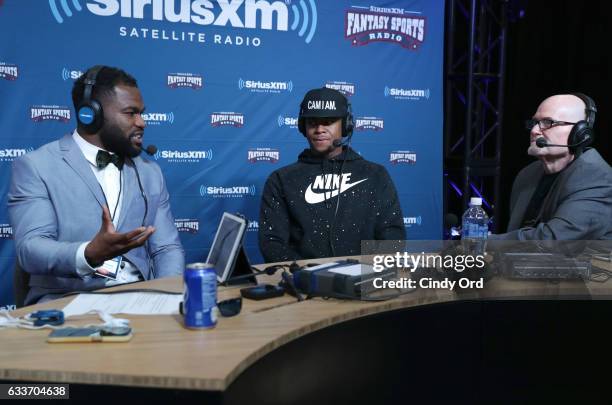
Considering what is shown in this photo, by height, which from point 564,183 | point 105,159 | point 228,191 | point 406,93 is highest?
point 406,93

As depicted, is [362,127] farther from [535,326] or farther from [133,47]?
[535,326]

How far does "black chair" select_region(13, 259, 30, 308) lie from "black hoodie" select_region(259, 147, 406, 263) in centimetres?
107

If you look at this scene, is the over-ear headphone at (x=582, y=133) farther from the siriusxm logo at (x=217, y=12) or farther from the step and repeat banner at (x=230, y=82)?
the siriusxm logo at (x=217, y=12)

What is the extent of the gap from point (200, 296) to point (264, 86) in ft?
10.1

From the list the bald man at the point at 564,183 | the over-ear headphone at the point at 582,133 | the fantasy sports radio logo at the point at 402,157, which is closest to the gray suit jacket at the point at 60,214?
the bald man at the point at 564,183

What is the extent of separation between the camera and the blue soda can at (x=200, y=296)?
134 cm

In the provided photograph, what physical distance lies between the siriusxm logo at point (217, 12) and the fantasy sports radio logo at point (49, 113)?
0.58m

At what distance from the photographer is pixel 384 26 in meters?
4.50

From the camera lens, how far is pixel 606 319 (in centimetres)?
194

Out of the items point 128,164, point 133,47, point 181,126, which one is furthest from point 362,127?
point 128,164

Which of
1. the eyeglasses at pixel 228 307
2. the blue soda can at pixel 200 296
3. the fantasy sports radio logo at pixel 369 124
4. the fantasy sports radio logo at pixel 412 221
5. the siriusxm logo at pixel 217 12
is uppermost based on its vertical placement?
the siriusxm logo at pixel 217 12

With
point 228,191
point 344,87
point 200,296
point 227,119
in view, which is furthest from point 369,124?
point 200,296

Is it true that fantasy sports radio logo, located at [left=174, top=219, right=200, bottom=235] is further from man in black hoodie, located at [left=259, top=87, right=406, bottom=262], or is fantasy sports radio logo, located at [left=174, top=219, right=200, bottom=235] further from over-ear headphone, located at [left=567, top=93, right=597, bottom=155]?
over-ear headphone, located at [left=567, top=93, right=597, bottom=155]

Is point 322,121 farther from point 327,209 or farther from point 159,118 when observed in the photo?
point 159,118
